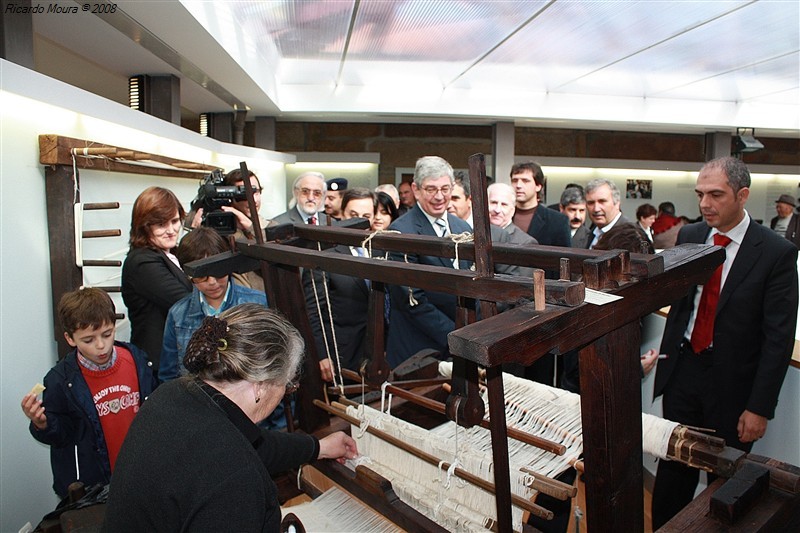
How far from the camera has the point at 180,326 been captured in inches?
85.9

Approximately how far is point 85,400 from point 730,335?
2360 mm

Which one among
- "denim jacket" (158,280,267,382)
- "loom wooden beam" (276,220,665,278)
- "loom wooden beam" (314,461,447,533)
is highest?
"loom wooden beam" (276,220,665,278)

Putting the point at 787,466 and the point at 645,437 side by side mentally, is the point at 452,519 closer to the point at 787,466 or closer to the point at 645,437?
the point at 645,437

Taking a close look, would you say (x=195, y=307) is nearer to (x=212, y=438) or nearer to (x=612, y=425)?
(x=212, y=438)

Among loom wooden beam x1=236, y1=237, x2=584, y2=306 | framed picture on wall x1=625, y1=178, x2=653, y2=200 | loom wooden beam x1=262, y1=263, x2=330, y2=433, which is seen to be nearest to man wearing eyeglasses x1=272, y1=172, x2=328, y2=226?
loom wooden beam x1=262, y1=263, x2=330, y2=433

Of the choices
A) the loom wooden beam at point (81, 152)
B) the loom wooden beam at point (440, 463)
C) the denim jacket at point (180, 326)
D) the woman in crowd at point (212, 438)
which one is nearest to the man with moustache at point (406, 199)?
the loom wooden beam at point (81, 152)

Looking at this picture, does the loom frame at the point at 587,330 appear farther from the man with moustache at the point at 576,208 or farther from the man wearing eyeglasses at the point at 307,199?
the man with moustache at the point at 576,208

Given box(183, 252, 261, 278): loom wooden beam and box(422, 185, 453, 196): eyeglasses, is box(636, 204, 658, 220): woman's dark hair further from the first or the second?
box(183, 252, 261, 278): loom wooden beam

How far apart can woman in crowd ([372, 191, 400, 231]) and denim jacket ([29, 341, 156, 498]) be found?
1940mm

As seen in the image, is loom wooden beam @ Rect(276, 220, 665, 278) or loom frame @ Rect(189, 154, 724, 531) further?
loom wooden beam @ Rect(276, 220, 665, 278)

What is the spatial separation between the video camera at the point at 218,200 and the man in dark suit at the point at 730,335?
6.55ft

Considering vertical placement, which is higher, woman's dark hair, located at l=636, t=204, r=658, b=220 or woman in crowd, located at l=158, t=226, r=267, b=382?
woman's dark hair, located at l=636, t=204, r=658, b=220

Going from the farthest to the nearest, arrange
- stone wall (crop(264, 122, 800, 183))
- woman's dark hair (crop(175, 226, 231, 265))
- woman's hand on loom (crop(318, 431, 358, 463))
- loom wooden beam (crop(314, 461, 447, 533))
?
stone wall (crop(264, 122, 800, 183)), woman's dark hair (crop(175, 226, 231, 265)), woman's hand on loom (crop(318, 431, 358, 463)), loom wooden beam (crop(314, 461, 447, 533))

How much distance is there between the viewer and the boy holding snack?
2074 millimetres
